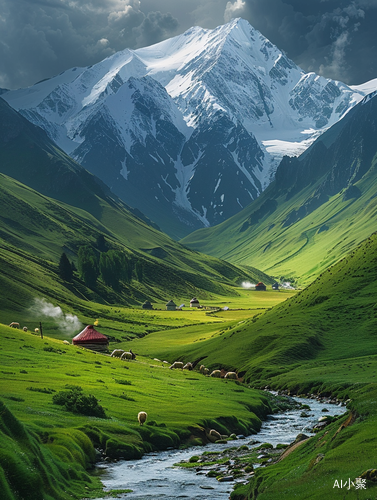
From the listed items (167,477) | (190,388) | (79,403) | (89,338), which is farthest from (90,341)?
(167,477)

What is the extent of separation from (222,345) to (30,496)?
372ft

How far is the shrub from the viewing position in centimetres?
5816

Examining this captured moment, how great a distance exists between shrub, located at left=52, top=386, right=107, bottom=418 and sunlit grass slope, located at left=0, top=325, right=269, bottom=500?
3.96ft

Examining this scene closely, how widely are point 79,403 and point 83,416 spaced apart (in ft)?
5.24

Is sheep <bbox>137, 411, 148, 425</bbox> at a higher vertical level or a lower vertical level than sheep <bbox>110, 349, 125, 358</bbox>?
lower

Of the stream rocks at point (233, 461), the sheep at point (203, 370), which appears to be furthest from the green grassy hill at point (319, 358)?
the sheep at point (203, 370)

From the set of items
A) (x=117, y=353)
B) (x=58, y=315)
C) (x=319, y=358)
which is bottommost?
(x=319, y=358)

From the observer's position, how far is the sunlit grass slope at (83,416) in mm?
34156

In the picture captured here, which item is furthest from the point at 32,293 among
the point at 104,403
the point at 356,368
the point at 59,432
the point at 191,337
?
the point at 59,432

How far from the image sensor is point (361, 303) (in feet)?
459

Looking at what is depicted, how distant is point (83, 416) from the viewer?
188 feet

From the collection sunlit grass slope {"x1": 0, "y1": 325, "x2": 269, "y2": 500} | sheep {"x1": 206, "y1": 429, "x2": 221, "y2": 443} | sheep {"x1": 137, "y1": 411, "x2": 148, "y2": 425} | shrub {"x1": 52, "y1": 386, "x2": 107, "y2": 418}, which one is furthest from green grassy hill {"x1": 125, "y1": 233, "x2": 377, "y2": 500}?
shrub {"x1": 52, "y1": 386, "x2": 107, "y2": 418}

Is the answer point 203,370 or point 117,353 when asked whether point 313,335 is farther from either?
point 117,353

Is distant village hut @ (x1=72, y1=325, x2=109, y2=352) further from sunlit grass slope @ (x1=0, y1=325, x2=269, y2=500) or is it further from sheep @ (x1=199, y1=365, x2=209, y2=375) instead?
sunlit grass slope @ (x1=0, y1=325, x2=269, y2=500)
